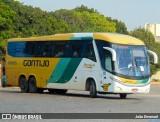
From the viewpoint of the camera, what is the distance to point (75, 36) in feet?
96.2

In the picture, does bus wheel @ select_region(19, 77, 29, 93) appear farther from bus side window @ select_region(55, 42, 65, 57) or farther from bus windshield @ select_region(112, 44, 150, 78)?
bus windshield @ select_region(112, 44, 150, 78)

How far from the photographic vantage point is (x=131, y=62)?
89.9ft

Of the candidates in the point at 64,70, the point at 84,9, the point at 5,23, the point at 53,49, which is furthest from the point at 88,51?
the point at 84,9

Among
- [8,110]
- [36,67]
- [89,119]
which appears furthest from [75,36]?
[89,119]

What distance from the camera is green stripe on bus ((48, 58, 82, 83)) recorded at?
95.7 ft

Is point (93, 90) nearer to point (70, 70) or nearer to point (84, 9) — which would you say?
point (70, 70)

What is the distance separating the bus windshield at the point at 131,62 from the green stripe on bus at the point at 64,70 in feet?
7.94

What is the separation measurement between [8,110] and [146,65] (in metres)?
10.5

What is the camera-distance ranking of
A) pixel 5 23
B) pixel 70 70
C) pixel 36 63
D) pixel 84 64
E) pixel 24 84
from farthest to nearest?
pixel 5 23 → pixel 24 84 → pixel 36 63 → pixel 70 70 → pixel 84 64

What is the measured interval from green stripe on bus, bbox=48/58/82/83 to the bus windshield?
95.3 inches

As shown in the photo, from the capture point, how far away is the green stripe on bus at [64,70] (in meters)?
29.2

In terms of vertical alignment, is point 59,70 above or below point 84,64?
below

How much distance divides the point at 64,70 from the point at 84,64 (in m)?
1.75

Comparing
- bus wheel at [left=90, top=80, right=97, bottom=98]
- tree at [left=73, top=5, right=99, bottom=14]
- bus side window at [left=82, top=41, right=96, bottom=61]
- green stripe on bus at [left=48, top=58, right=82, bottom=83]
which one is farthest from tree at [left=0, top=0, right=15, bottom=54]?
tree at [left=73, top=5, right=99, bottom=14]
